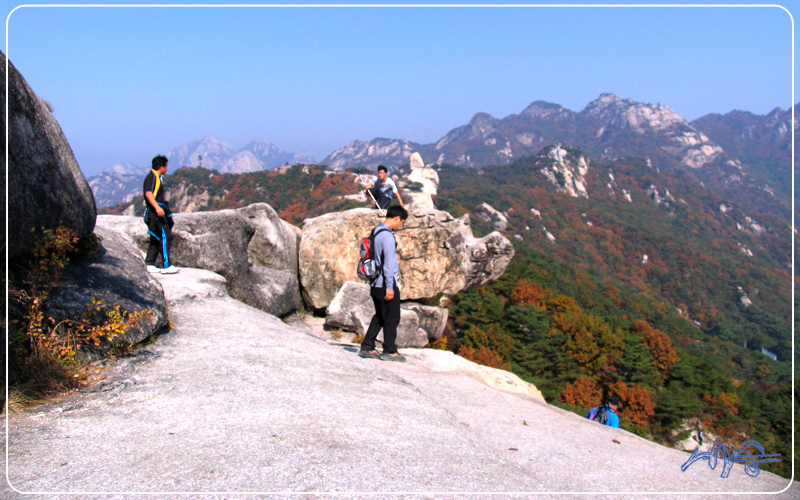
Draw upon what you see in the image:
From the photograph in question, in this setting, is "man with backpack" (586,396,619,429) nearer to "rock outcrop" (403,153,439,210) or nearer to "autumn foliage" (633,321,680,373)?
"autumn foliage" (633,321,680,373)

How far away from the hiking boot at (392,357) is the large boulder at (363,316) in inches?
84.5

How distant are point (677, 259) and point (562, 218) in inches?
934

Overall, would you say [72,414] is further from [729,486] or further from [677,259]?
[677,259]

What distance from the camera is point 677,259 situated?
82438 millimetres

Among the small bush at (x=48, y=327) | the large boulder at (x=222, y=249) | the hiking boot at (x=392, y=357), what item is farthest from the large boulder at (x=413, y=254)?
the small bush at (x=48, y=327)

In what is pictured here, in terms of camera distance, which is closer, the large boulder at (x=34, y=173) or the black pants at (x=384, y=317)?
the large boulder at (x=34, y=173)

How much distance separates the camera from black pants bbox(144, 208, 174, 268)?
288 inches

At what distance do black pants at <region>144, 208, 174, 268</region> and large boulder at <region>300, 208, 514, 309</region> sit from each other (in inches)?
165

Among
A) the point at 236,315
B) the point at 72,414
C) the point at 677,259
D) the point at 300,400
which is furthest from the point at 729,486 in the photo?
the point at 677,259

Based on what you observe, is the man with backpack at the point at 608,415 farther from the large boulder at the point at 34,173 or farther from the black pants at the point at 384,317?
the large boulder at the point at 34,173

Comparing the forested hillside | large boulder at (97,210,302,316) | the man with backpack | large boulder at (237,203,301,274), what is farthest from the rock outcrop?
the man with backpack
